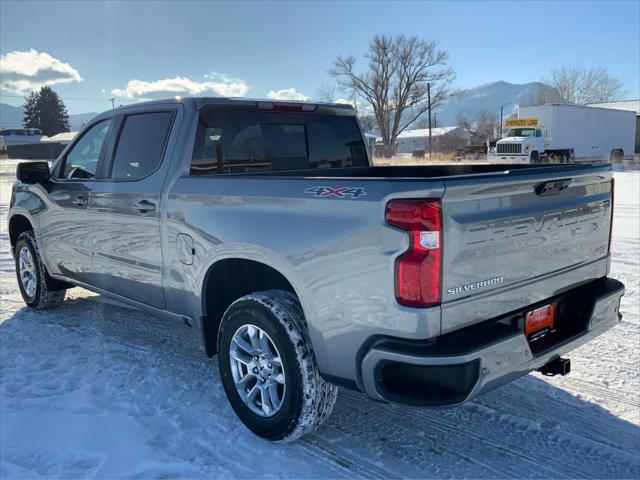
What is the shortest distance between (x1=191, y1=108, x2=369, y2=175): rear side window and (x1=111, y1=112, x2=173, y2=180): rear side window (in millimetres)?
345

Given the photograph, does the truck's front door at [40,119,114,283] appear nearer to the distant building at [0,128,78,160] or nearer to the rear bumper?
the rear bumper

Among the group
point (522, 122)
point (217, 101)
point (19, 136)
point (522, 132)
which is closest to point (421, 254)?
point (217, 101)

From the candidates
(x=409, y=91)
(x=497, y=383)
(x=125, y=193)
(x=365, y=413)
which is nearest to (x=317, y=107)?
(x=125, y=193)

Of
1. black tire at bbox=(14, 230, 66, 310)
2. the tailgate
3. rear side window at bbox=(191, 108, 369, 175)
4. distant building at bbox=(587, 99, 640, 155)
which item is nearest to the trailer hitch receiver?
the tailgate

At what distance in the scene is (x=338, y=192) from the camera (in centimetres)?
269

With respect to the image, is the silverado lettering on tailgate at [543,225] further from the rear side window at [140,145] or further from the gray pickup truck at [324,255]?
the rear side window at [140,145]

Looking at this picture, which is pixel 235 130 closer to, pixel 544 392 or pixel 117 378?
pixel 117 378

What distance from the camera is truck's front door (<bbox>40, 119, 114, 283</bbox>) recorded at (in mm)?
4562

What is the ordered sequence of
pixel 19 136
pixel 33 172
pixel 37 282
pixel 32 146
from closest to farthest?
pixel 33 172, pixel 37 282, pixel 32 146, pixel 19 136

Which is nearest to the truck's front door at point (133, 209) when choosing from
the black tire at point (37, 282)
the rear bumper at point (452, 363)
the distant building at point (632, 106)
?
the black tire at point (37, 282)

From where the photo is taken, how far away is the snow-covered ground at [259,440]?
2.92 metres

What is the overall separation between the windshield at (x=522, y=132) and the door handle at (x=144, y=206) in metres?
31.5

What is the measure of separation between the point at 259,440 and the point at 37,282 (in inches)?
140

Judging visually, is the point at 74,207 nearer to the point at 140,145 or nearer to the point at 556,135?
the point at 140,145
